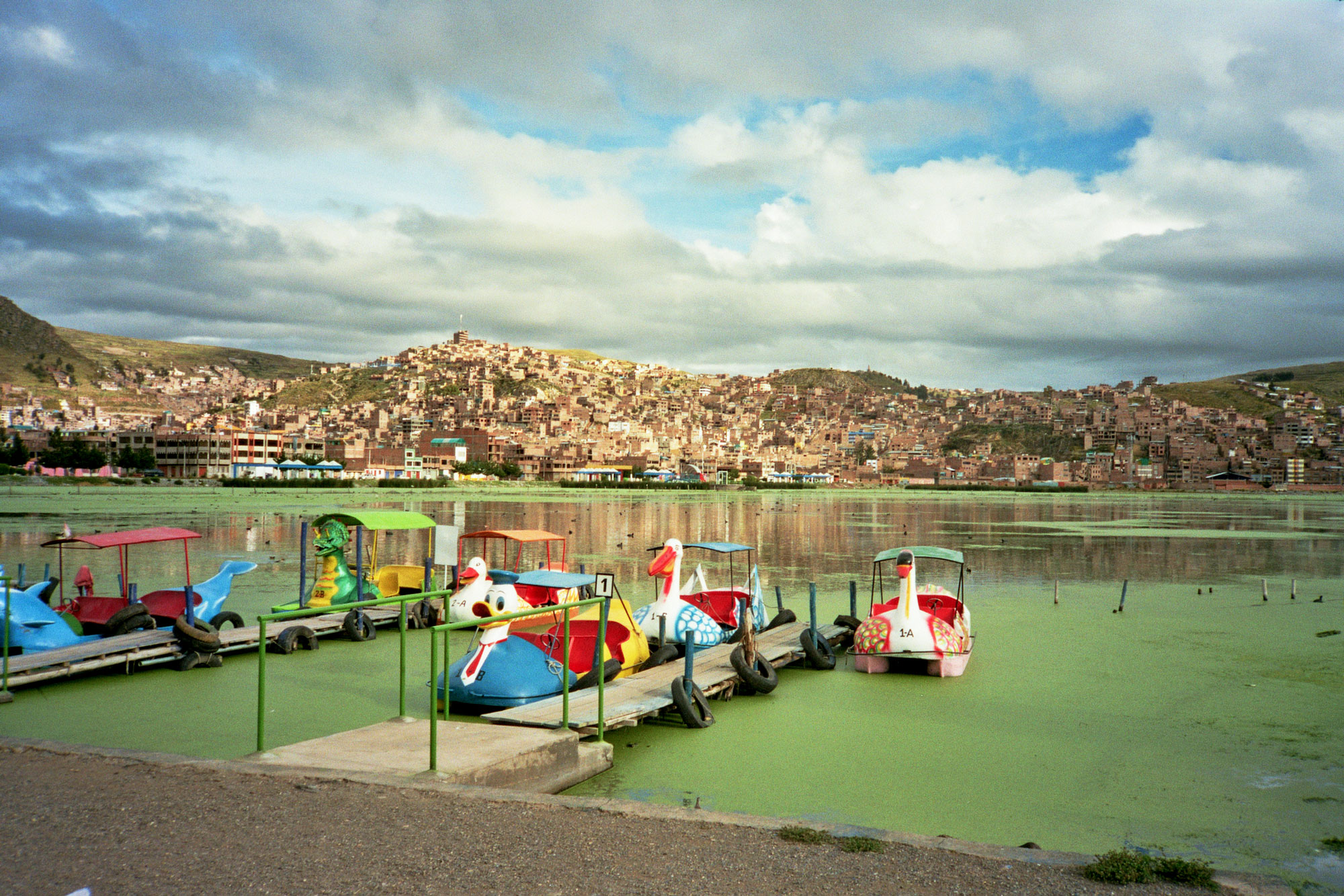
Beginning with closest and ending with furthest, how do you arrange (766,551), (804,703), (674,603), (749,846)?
(749,846)
(804,703)
(674,603)
(766,551)

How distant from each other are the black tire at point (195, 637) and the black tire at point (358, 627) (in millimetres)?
2657

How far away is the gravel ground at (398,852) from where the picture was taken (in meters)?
4.96

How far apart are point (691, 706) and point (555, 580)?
3108mm

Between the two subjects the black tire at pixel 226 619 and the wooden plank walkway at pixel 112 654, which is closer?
the wooden plank walkway at pixel 112 654

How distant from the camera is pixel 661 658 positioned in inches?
515

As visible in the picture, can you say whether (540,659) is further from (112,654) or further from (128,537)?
(128,537)

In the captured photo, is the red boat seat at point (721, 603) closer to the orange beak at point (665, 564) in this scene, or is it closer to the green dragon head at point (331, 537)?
the orange beak at point (665, 564)

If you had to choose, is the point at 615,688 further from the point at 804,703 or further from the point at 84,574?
the point at 84,574

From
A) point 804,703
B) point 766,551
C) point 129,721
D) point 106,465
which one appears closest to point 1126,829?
point 804,703

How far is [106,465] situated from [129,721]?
132 meters

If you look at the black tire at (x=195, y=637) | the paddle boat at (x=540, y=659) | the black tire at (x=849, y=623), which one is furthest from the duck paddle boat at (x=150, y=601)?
the black tire at (x=849, y=623)

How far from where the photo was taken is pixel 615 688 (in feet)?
36.3

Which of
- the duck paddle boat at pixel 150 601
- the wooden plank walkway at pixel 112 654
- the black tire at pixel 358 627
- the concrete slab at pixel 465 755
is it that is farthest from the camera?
the black tire at pixel 358 627

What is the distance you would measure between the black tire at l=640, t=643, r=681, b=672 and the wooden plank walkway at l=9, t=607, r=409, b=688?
16.3 feet
